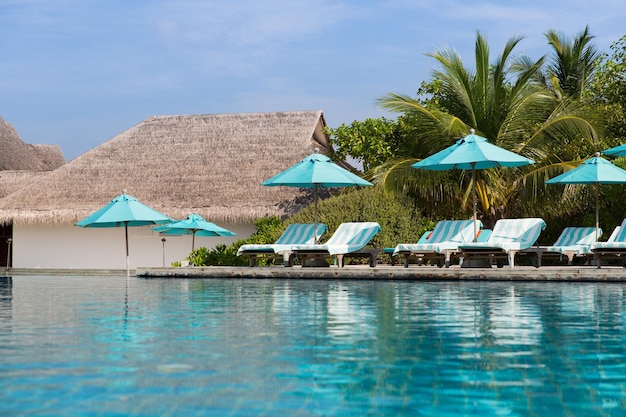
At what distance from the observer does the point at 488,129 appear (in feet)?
70.7

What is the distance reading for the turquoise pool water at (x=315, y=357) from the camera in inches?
182

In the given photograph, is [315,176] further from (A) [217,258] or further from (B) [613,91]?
(B) [613,91]

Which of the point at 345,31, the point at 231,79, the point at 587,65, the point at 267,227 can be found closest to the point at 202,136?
the point at 231,79

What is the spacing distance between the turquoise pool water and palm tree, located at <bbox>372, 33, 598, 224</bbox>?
9928 mm

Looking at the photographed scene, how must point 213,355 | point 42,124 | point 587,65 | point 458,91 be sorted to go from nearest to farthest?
point 213,355, point 458,91, point 42,124, point 587,65

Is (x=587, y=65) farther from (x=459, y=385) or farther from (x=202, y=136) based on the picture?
(x=459, y=385)

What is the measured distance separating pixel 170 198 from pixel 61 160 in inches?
557

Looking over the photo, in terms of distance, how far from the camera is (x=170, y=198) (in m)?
26.4

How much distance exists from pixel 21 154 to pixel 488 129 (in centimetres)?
1998

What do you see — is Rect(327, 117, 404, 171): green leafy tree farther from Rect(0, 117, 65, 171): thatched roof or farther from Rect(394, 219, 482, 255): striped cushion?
Rect(0, 117, 65, 171): thatched roof

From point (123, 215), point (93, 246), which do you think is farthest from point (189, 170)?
point (123, 215)

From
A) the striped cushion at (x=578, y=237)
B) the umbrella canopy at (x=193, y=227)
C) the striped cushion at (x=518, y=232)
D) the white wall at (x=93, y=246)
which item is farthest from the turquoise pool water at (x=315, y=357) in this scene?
the white wall at (x=93, y=246)

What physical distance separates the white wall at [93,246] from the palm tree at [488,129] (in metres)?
6.53

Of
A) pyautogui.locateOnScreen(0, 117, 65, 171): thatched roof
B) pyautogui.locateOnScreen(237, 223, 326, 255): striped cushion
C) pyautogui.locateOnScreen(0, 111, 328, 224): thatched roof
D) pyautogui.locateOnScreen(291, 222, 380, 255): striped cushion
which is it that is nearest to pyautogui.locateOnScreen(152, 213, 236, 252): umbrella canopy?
pyautogui.locateOnScreen(0, 111, 328, 224): thatched roof
